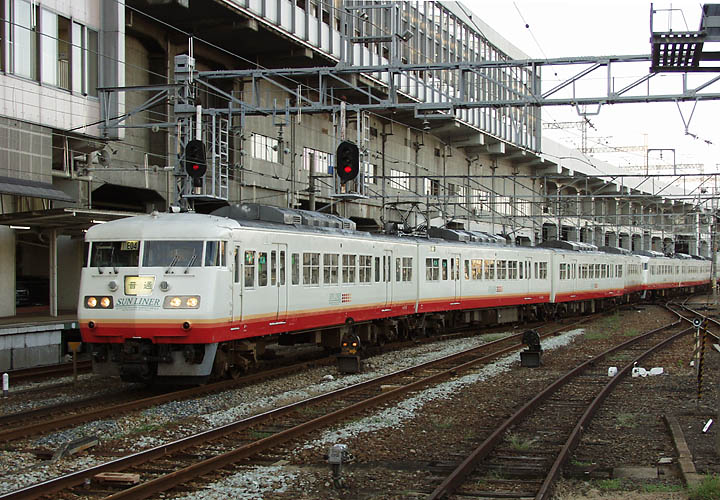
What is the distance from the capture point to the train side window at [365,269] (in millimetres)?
19281

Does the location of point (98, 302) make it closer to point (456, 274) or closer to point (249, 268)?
point (249, 268)

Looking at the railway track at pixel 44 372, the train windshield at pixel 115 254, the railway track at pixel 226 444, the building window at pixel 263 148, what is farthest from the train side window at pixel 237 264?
the building window at pixel 263 148

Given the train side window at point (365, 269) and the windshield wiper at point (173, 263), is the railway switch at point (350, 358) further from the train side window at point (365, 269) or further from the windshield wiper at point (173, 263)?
the windshield wiper at point (173, 263)

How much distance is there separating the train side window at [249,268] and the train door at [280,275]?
29.5 inches

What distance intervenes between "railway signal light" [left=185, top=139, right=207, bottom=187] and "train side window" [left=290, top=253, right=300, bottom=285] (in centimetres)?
330

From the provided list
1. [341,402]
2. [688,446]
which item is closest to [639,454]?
[688,446]

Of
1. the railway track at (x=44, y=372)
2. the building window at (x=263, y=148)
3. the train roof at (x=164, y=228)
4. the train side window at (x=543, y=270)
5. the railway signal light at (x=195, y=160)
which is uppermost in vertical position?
the building window at (x=263, y=148)

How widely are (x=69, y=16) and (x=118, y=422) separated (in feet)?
49.9

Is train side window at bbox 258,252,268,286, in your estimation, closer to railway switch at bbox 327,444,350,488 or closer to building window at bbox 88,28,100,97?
railway switch at bbox 327,444,350,488

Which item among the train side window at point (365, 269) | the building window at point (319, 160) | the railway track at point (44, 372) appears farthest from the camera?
the building window at point (319, 160)

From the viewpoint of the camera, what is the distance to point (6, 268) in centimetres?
2084

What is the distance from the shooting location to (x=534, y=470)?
28.3 feet

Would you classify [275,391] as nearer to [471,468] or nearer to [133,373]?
[133,373]

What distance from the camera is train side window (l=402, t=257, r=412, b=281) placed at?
22.3 meters
